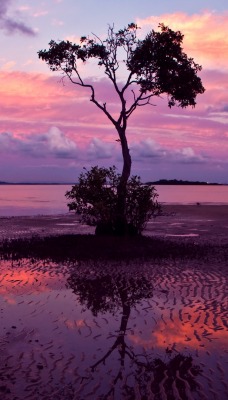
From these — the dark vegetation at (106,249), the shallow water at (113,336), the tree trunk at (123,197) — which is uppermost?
the tree trunk at (123,197)

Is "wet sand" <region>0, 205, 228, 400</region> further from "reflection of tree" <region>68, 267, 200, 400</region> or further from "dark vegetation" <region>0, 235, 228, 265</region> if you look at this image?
"dark vegetation" <region>0, 235, 228, 265</region>

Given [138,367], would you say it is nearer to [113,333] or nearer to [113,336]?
[113,336]

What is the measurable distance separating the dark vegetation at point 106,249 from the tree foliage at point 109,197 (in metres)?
1.24

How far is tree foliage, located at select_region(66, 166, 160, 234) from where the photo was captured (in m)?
26.9

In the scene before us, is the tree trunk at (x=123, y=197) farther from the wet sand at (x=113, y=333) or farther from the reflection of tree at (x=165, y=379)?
the reflection of tree at (x=165, y=379)

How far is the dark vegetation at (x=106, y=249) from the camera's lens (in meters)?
20.9

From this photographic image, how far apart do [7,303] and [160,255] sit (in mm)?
10079

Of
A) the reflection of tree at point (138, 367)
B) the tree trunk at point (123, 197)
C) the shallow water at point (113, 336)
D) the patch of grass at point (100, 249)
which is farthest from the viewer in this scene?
the tree trunk at point (123, 197)

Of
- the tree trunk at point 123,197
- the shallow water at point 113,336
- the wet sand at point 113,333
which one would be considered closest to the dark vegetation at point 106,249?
the tree trunk at point 123,197

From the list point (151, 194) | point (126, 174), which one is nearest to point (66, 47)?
point (126, 174)

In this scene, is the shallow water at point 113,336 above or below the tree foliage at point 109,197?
below

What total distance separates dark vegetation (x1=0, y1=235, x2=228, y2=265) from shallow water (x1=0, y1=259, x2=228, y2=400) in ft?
13.0

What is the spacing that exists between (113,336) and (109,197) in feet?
56.3

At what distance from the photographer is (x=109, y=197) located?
26.9m
